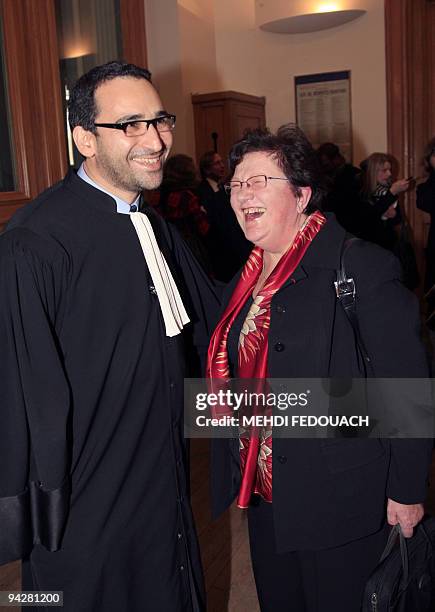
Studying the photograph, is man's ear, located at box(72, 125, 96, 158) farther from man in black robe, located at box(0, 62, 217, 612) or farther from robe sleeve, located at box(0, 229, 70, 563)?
robe sleeve, located at box(0, 229, 70, 563)

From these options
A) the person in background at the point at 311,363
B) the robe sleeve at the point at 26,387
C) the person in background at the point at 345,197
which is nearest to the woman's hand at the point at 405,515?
the person in background at the point at 311,363

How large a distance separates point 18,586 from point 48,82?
2395 millimetres

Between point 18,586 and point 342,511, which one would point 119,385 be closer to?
point 342,511

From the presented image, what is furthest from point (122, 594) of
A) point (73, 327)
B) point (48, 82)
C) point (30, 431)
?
point (48, 82)

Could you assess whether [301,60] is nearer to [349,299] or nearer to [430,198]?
[430,198]

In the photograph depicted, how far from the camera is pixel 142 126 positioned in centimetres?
143

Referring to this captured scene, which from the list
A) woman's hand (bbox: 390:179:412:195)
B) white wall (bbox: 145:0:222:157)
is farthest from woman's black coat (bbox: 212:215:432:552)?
white wall (bbox: 145:0:222:157)

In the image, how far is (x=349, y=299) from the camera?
1.41 m

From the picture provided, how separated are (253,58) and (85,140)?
5369 millimetres

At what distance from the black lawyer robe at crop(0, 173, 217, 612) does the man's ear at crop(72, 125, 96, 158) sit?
0.08 metres

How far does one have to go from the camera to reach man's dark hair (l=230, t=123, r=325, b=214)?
1.55 meters

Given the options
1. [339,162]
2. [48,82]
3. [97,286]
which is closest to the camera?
[97,286]

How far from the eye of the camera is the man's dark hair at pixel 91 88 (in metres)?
1.43

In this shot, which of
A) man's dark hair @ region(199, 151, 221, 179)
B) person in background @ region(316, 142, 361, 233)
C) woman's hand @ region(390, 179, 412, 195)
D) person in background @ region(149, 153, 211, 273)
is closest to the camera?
person in background @ region(149, 153, 211, 273)
